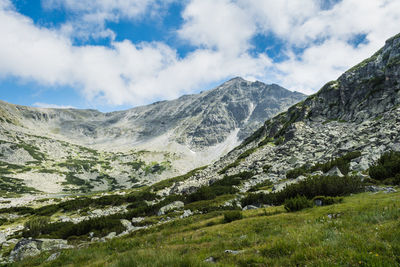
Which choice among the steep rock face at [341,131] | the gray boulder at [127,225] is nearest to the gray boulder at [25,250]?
the gray boulder at [127,225]

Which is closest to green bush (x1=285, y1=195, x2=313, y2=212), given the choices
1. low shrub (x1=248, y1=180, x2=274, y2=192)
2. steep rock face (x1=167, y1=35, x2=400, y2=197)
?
steep rock face (x1=167, y1=35, x2=400, y2=197)

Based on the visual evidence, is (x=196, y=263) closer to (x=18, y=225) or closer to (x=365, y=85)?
(x=18, y=225)

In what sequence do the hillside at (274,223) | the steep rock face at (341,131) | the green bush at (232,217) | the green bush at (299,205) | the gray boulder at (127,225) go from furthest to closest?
the steep rock face at (341,131) < the gray boulder at (127,225) < the green bush at (232,217) < the green bush at (299,205) < the hillside at (274,223)

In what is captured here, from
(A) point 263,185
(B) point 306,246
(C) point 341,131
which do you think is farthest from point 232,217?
(C) point 341,131

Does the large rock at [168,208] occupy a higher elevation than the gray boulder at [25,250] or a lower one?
lower

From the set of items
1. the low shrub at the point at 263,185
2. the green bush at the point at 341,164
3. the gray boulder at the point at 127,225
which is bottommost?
the low shrub at the point at 263,185

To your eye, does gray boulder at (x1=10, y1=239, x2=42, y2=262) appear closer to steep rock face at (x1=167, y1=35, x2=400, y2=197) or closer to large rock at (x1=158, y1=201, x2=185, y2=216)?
large rock at (x1=158, y1=201, x2=185, y2=216)

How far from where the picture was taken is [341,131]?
4234cm

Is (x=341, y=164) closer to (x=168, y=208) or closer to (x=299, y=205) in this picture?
(x=299, y=205)

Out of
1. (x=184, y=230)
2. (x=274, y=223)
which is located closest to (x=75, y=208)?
(x=184, y=230)

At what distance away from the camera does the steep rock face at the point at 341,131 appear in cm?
2697

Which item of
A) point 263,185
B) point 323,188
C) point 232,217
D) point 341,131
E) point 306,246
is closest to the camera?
point 306,246

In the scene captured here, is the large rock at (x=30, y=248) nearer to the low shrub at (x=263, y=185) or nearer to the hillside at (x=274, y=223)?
the hillside at (x=274, y=223)

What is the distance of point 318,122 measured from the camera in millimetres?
57781
